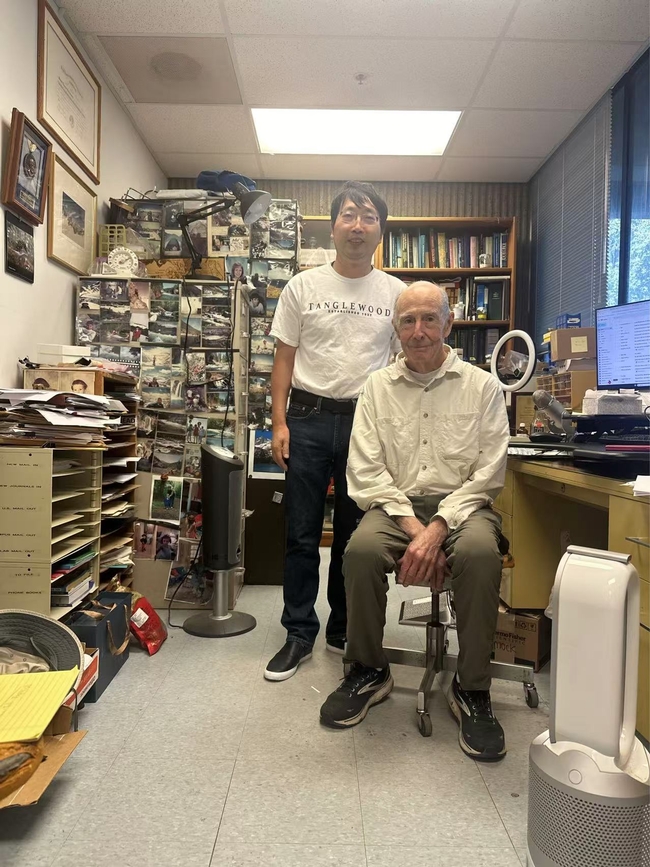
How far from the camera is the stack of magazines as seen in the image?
5.37 feet

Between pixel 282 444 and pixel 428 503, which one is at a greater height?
pixel 282 444

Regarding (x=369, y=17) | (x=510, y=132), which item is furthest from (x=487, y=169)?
(x=369, y=17)

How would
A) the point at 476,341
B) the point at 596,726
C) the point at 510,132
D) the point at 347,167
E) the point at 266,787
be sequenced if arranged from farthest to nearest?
the point at 476,341
the point at 347,167
the point at 510,132
the point at 266,787
the point at 596,726

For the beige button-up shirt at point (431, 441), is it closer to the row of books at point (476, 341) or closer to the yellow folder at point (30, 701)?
the yellow folder at point (30, 701)

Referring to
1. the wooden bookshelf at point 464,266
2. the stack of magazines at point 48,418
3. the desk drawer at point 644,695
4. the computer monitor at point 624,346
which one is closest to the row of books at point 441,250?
the wooden bookshelf at point 464,266

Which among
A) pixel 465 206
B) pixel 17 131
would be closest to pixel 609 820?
pixel 17 131

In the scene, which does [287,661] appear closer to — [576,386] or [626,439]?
[626,439]

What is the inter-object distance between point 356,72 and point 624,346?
1.91m

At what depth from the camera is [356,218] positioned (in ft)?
5.98

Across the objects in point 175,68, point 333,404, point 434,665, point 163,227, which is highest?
point 175,68

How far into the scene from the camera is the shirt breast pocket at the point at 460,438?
157cm

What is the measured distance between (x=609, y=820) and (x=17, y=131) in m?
2.44

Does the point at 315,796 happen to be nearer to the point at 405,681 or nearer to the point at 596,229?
the point at 405,681

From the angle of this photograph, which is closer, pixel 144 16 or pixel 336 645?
pixel 336 645
